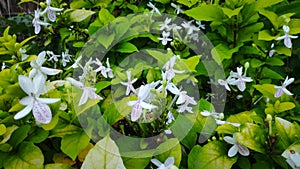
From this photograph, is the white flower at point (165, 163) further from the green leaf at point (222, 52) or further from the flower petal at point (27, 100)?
the green leaf at point (222, 52)

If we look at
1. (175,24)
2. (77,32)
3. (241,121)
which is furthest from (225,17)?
(77,32)

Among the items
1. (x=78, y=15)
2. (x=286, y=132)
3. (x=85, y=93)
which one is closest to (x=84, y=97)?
(x=85, y=93)

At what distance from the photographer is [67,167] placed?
68cm

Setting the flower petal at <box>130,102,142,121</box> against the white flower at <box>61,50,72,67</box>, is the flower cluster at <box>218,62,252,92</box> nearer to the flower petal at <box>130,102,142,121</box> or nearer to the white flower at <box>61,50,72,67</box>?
the flower petal at <box>130,102,142,121</box>

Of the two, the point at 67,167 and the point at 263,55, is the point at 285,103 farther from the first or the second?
the point at 67,167

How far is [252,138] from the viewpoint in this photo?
0.72 meters

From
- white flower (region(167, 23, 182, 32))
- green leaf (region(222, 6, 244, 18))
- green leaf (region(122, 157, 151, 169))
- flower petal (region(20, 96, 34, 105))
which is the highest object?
green leaf (region(222, 6, 244, 18))

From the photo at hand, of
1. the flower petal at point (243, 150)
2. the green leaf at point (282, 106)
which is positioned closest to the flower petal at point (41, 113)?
the flower petal at point (243, 150)

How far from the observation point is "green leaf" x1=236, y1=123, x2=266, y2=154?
2.34ft

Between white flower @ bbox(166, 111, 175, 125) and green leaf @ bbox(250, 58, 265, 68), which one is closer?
white flower @ bbox(166, 111, 175, 125)

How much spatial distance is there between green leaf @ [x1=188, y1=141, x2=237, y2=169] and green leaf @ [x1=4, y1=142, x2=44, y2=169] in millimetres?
289

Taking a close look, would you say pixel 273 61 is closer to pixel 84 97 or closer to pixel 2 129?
pixel 84 97

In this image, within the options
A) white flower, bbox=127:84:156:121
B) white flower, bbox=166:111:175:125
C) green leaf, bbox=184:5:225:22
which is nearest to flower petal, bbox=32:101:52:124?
white flower, bbox=127:84:156:121

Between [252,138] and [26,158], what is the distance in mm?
439
